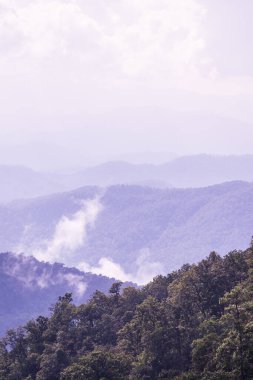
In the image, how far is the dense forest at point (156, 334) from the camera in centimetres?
4394

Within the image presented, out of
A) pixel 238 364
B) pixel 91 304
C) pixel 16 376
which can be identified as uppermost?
pixel 91 304

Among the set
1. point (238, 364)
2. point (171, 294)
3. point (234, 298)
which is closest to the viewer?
point (238, 364)

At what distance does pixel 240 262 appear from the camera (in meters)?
60.9

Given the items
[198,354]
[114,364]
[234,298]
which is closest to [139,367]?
[114,364]

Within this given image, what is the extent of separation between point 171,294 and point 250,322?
78.0ft

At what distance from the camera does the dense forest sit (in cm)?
4394

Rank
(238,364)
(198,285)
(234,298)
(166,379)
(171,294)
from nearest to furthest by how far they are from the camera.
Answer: (238,364) < (234,298) < (166,379) < (198,285) < (171,294)

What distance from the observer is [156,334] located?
53.2 metres

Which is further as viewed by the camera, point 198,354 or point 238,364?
point 198,354

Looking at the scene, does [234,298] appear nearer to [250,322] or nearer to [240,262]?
[250,322]

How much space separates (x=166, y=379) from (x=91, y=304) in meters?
22.1

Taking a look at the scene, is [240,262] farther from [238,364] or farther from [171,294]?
[238,364]

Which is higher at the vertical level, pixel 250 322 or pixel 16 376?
pixel 16 376

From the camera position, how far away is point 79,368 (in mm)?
49000
